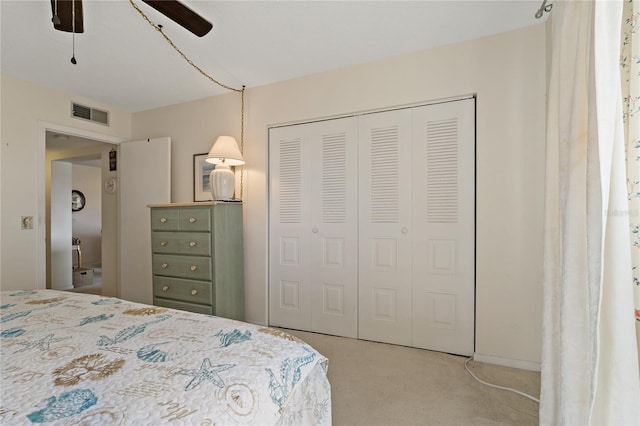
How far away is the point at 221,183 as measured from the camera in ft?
9.31

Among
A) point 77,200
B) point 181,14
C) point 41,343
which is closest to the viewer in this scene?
point 41,343

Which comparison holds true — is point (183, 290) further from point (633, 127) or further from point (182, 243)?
point (633, 127)

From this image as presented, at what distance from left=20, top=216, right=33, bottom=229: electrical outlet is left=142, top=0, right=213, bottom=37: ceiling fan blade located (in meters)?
2.50

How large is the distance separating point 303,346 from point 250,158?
234 centimetres

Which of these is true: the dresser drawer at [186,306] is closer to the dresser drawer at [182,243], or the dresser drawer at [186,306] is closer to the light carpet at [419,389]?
the dresser drawer at [182,243]

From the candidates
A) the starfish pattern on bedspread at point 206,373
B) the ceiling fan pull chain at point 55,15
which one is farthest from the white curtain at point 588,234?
the ceiling fan pull chain at point 55,15

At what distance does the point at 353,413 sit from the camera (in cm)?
166

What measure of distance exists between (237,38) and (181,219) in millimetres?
1580

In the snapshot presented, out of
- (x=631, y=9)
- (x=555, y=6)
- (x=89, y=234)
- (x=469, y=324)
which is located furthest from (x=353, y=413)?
(x=89, y=234)

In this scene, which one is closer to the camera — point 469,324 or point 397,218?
point 469,324

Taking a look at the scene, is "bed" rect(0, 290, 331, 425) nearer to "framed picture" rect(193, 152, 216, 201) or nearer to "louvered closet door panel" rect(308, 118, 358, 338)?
"louvered closet door panel" rect(308, 118, 358, 338)

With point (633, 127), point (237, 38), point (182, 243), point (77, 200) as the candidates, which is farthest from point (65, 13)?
point (77, 200)

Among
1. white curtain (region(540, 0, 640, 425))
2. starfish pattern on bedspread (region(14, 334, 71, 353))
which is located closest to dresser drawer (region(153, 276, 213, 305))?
starfish pattern on bedspread (region(14, 334, 71, 353))

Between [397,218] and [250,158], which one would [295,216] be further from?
[397,218]
